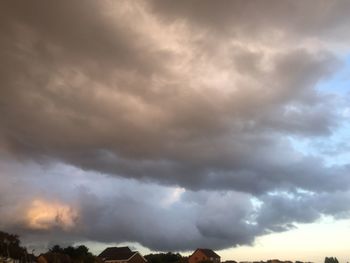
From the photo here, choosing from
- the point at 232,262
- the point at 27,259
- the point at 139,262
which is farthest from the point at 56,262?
the point at 232,262

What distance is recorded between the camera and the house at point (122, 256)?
185 meters

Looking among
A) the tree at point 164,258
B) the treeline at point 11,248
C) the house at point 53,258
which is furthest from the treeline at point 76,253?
the tree at point 164,258

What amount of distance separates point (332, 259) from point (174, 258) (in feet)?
266

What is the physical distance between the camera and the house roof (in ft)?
615

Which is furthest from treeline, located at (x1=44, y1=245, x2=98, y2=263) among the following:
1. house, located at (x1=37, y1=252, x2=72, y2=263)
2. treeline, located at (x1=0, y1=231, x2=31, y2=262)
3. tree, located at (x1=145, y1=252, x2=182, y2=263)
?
tree, located at (x1=145, y1=252, x2=182, y2=263)

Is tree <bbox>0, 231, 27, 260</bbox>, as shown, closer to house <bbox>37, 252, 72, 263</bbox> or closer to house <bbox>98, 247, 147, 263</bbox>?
house <bbox>37, 252, 72, 263</bbox>

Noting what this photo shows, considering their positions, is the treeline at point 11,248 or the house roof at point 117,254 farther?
the house roof at point 117,254

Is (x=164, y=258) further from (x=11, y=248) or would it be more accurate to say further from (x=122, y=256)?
(x=11, y=248)

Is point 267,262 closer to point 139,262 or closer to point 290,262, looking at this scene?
point 290,262

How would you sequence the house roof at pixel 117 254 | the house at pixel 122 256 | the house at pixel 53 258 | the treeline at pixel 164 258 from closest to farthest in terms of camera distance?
the house at pixel 53 258 → the house at pixel 122 256 → the treeline at pixel 164 258 → the house roof at pixel 117 254

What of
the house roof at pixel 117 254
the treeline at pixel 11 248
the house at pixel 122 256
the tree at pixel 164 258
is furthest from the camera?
the house roof at pixel 117 254

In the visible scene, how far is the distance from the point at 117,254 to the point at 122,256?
4.46 meters

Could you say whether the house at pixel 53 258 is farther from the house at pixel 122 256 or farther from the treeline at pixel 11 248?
the house at pixel 122 256

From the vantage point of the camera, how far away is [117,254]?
192m
